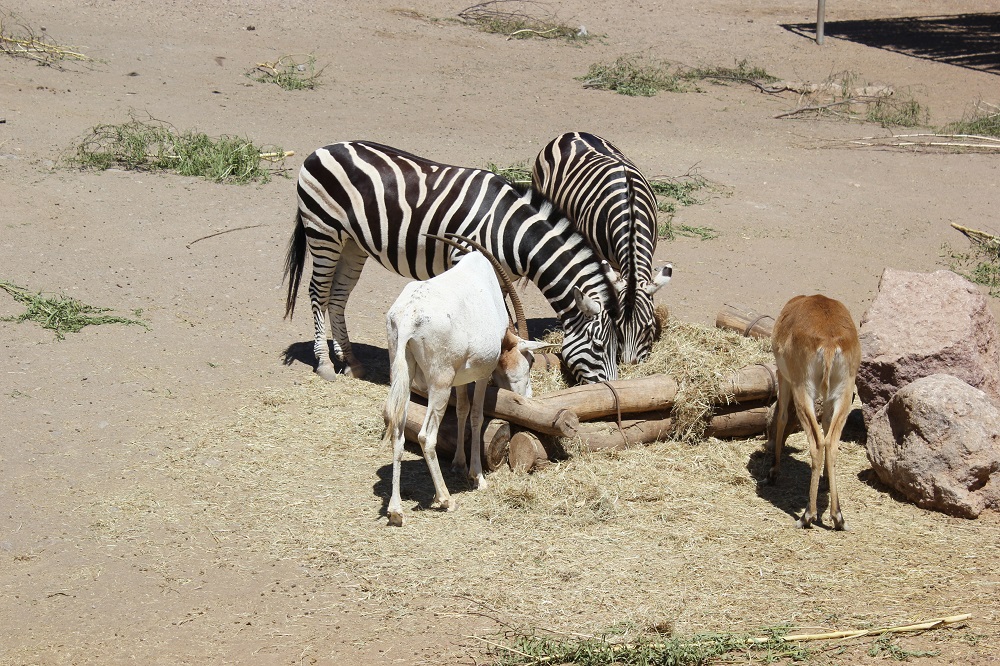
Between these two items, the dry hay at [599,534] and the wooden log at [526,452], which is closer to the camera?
the dry hay at [599,534]

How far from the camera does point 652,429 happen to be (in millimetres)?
6840

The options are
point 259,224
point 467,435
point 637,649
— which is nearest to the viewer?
point 637,649

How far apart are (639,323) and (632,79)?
11.8m

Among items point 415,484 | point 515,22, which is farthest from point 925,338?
point 515,22

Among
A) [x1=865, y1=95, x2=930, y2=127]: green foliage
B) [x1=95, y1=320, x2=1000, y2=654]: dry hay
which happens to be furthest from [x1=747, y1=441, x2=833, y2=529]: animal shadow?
[x1=865, y1=95, x2=930, y2=127]: green foliage

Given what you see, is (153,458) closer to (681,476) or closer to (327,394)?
(327,394)

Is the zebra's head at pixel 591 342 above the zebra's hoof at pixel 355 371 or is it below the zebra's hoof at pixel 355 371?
above

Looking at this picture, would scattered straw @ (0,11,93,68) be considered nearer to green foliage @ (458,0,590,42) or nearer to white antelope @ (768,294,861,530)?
green foliage @ (458,0,590,42)

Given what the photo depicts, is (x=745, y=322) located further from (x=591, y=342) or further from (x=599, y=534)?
(x=599, y=534)

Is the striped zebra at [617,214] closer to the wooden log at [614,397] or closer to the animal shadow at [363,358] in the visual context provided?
the wooden log at [614,397]

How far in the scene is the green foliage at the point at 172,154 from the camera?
12242mm

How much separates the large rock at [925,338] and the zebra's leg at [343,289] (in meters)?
4.10

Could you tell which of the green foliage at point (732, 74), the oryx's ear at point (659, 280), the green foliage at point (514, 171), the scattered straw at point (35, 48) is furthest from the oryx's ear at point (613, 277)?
the green foliage at point (732, 74)

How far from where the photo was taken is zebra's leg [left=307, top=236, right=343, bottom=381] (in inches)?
326
